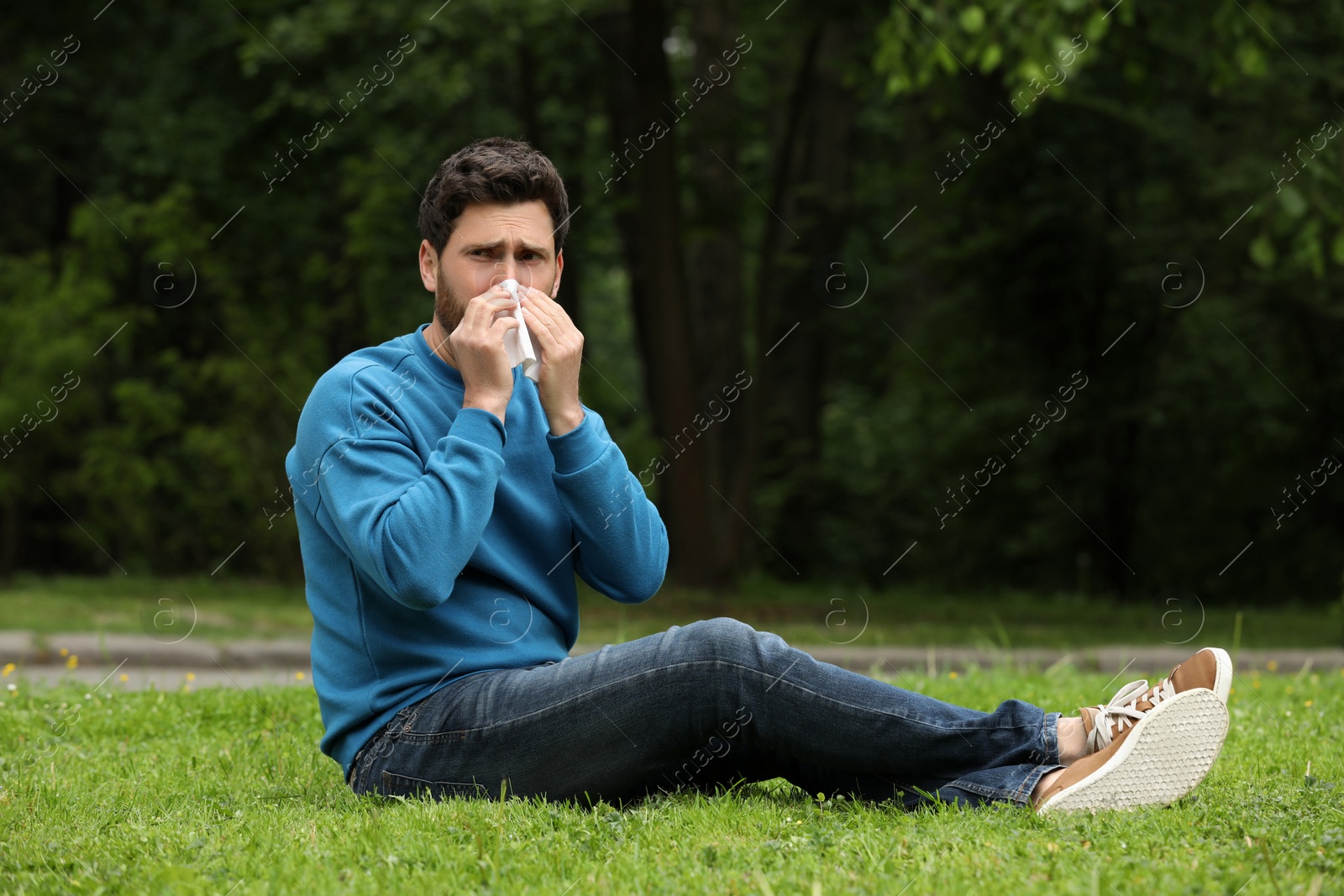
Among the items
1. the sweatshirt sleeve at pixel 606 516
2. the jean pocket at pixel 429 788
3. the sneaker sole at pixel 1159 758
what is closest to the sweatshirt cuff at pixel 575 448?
the sweatshirt sleeve at pixel 606 516

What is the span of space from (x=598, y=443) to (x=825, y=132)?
1294cm

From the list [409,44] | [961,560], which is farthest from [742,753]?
[961,560]

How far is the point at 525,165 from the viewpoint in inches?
126

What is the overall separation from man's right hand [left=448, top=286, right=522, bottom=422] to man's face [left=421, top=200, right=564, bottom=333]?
14cm

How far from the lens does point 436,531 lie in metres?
2.81

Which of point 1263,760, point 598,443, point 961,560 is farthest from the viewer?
point 961,560

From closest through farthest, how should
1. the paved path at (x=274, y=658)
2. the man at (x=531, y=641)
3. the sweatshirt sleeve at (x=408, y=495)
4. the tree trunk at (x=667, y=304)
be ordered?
the sweatshirt sleeve at (x=408, y=495) → the man at (x=531, y=641) → the paved path at (x=274, y=658) → the tree trunk at (x=667, y=304)

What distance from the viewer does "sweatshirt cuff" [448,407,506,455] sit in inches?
116

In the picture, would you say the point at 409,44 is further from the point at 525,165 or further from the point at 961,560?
the point at 525,165

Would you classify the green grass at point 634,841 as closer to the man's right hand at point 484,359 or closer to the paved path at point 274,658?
the man's right hand at point 484,359

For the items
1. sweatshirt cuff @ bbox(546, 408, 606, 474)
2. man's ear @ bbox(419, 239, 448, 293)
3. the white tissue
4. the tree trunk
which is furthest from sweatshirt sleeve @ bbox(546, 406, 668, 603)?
the tree trunk

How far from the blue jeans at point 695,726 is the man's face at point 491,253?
88cm

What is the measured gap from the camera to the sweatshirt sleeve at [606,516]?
3.13 meters

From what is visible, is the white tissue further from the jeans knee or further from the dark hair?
the jeans knee
